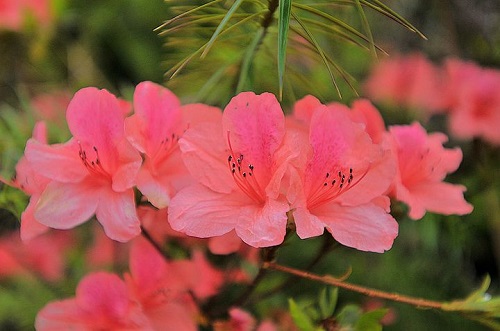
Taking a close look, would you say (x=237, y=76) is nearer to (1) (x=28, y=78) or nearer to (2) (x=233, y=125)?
(2) (x=233, y=125)

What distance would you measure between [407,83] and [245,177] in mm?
594

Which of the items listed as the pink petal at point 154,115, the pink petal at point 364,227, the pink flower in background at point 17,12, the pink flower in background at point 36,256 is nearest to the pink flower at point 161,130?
the pink petal at point 154,115

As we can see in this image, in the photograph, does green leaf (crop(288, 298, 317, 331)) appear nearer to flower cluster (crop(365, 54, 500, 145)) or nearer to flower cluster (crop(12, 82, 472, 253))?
flower cluster (crop(12, 82, 472, 253))

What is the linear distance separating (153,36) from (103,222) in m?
0.75

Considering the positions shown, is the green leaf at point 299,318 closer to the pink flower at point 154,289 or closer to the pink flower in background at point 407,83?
the pink flower at point 154,289

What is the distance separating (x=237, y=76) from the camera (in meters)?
0.60

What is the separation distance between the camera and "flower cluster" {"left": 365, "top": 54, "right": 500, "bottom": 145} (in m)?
0.84

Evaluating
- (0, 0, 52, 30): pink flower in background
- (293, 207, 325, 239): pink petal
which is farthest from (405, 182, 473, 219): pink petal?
(0, 0, 52, 30): pink flower in background

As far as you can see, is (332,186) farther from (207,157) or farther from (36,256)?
(36,256)

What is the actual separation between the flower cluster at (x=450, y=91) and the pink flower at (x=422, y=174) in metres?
0.33

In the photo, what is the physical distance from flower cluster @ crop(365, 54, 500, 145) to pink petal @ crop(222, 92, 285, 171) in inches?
17.6

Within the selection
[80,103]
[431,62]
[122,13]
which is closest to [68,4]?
[122,13]

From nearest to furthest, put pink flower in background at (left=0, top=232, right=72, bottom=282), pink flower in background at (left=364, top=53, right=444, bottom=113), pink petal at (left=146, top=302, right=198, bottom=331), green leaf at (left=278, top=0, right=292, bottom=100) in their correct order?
green leaf at (left=278, top=0, right=292, bottom=100)
pink petal at (left=146, top=302, right=198, bottom=331)
pink flower in background at (left=0, top=232, right=72, bottom=282)
pink flower in background at (left=364, top=53, right=444, bottom=113)

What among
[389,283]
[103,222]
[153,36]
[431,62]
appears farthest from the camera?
[153,36]
